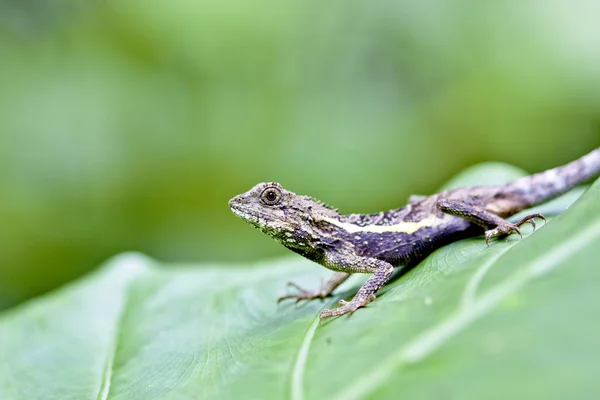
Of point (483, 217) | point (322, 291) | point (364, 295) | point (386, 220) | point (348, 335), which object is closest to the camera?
point (348, 335)

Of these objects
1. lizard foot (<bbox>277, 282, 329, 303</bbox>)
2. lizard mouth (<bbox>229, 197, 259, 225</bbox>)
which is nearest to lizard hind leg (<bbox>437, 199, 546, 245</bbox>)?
lizard foot (<bbox>277, 282, 329, 303</bbox>)

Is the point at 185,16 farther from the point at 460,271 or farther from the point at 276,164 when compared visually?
the point at 460,271

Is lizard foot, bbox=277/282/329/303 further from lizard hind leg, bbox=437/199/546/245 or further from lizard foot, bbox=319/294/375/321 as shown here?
lizard foot, bbox=319/294/375/321

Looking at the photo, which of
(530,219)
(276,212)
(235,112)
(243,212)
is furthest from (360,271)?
(235,112)

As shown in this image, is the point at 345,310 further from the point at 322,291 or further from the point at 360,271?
the point at 322,291

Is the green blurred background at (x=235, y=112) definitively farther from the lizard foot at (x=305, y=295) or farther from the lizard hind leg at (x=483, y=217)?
the lizard hind leg at (x=483, y=217)

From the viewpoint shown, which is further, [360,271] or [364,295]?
[360,271]

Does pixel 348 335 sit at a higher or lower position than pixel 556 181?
lower
